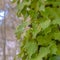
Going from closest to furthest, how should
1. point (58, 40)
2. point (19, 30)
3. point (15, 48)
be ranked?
point (58, 40) → point (19, 30) → point (15, 48)

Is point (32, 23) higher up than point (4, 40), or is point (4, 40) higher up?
point (32, 23)

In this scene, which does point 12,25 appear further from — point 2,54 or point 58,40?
point 58,40

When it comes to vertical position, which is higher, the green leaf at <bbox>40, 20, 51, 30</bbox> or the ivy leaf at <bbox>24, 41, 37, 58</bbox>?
the green leaf at <bbox>40, 20, 51, 30</bbox>

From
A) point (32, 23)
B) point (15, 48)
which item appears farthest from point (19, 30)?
point (15, 48)

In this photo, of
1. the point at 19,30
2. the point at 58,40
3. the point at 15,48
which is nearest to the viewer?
the point at 58,40

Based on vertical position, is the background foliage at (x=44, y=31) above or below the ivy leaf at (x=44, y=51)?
above

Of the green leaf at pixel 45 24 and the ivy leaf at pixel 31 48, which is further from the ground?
the green leaf at pixel 45 24

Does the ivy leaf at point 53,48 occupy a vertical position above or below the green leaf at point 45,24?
below

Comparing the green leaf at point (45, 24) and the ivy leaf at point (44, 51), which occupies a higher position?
the green leaf at point (45, 24)

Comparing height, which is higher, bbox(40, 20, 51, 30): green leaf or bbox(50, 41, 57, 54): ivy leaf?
bbox(40, 20, 51, 30): green leaf

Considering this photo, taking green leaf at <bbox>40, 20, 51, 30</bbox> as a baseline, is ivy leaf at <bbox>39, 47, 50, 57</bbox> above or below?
below

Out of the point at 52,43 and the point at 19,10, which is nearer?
the point at 52,43
